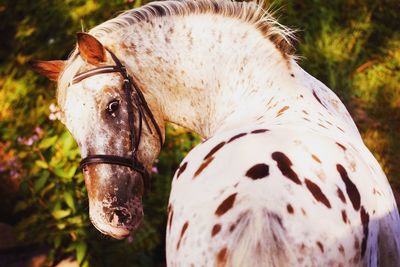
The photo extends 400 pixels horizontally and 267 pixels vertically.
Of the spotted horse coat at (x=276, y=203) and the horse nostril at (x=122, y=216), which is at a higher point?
the spotted horse coat at (x=276, y=203)

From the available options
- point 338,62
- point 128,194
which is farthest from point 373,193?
point 338,62

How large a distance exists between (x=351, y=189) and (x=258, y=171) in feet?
1.03

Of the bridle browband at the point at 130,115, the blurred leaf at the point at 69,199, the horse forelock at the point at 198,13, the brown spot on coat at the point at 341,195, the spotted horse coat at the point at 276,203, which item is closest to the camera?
the spotted horse coat at the point at 276,203

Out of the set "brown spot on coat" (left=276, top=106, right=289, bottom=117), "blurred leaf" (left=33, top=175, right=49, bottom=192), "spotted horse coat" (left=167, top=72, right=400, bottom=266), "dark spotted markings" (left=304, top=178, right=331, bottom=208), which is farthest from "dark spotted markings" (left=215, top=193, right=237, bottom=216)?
"blurred leaf" (left=33, top=175, right=49, bottom=192)

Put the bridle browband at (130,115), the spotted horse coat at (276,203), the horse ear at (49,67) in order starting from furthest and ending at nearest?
the horse ear at (49,67) < the bridle browband at (130,115) < the spotted horse coat at (276,203)

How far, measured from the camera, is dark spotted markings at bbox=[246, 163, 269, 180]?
1519 mm


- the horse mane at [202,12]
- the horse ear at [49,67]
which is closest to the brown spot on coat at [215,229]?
the horse mane at [202,12]

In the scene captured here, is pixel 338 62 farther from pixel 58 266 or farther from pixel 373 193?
pixel 373 193

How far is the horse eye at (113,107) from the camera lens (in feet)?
7.75

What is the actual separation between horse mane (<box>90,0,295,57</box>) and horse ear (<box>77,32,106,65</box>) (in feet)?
0.55

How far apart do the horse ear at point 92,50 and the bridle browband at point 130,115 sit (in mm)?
49

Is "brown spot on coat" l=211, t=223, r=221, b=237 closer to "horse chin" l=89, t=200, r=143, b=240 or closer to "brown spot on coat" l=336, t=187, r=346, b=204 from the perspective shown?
"brown spot on coat" l=336, t=187, r=346, b=204

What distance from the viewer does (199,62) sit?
2553mm

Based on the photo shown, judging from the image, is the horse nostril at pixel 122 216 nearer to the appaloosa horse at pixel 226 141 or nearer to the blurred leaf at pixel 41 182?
the appaloosa horse at pixel 226 141
